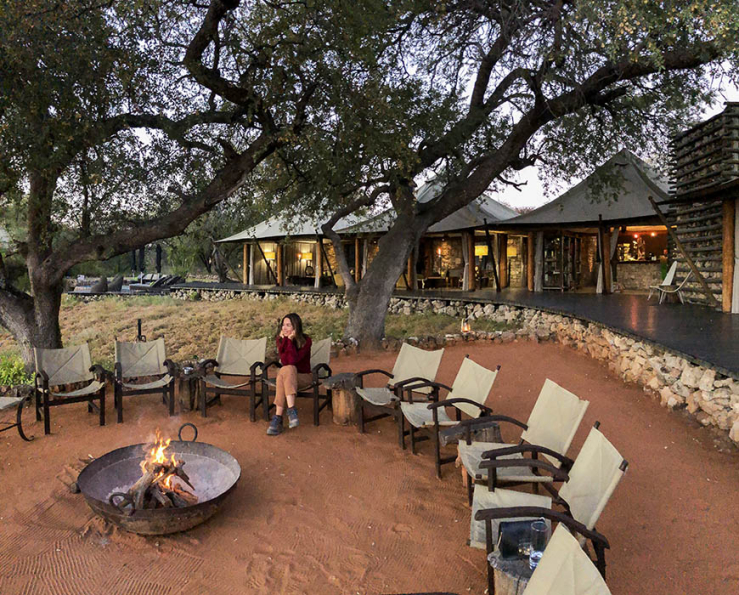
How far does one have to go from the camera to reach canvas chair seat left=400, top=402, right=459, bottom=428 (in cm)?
435

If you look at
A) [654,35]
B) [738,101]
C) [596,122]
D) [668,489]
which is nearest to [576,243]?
[596,122]

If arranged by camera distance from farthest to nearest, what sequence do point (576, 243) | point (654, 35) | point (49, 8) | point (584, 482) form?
point (576, 243)
point (654, 35)
point (49, 8)
point (584, 482)

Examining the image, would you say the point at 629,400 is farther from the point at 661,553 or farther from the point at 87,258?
the point at 87,258

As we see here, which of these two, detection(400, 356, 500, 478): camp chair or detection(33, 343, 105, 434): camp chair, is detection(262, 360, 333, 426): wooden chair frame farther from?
detection(33, 343, 105, 434): camp chair

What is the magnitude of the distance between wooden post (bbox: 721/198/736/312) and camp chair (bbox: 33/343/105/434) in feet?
32.3

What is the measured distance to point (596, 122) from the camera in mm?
10930

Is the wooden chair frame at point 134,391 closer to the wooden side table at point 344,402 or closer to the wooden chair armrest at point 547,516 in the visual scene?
the wooden side table at point 344,402

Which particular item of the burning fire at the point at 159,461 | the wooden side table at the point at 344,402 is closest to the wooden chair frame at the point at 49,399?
the burning fire at the point at 159,461

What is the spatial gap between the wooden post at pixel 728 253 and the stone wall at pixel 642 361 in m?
2.84

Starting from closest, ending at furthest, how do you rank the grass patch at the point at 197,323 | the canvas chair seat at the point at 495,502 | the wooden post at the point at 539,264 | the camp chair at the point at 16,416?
the canvas chair seat at the point at 495,502 < the camp chair at the point at 16,416 < the grass patch at the point at 197,323 < the wooden post at the point at 539,264

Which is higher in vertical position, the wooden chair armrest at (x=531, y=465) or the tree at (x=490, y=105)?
the tree at (x=490, y=105)

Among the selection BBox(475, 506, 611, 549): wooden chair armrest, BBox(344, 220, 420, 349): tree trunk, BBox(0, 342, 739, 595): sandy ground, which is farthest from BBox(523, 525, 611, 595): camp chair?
BBox(344, 220, 420, 349): tree trunk

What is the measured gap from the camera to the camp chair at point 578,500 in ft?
7.84

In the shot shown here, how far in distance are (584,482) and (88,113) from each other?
20.9 ft
